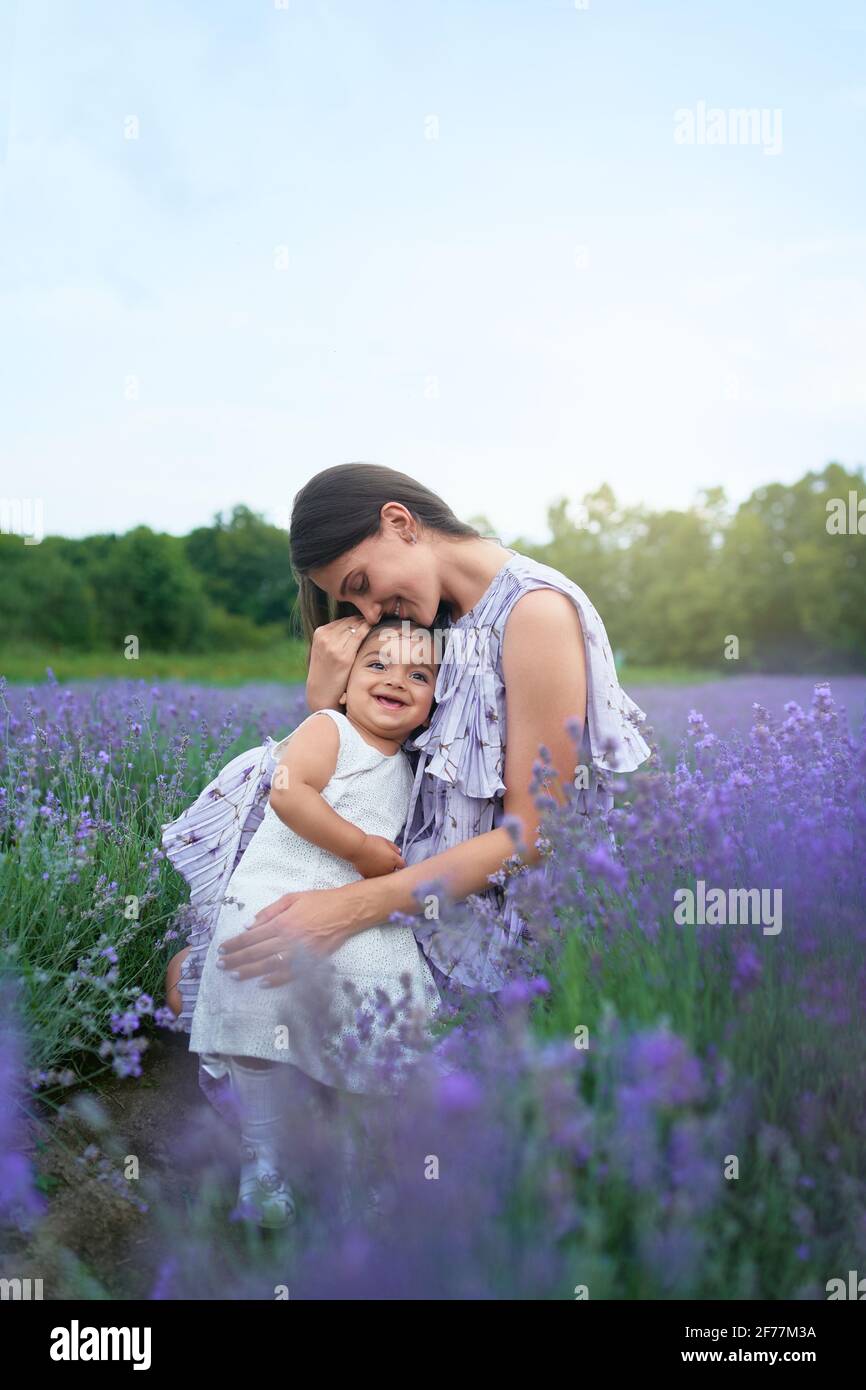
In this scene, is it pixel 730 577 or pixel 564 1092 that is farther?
pixel 730 577

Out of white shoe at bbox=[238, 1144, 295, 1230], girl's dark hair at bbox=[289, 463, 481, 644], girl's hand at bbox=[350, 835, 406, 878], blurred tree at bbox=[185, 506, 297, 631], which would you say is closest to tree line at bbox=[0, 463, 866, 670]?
blurred tree at bbox=[185, 506, 297, 631]

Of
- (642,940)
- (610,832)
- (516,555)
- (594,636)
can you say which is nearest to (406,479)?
(516,555)

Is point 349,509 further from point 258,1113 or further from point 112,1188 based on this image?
point 112,1188

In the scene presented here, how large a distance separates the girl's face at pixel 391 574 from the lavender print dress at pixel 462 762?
142 mm

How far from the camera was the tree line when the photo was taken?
475 inches

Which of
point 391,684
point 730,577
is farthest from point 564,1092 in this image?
point 730,577

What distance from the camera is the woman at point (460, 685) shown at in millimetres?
2410

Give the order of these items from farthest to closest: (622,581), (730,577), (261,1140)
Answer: (622,581)
(730,577)
(261,1140)

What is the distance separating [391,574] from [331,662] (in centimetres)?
29

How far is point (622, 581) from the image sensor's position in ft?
77.8

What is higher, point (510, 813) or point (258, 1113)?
point (510, 813)

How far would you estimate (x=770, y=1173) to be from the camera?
150cm

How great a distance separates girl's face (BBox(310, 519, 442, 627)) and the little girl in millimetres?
56

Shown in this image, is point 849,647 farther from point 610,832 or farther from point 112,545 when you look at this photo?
point 610,832
